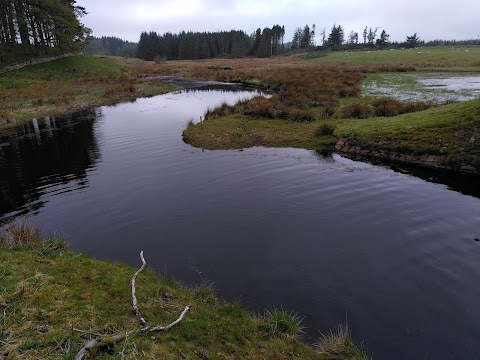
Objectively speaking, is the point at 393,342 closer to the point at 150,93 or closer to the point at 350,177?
the point at 350,177

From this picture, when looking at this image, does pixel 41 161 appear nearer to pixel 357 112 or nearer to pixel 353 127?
pixel 353 127

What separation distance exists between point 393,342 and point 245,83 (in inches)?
2180

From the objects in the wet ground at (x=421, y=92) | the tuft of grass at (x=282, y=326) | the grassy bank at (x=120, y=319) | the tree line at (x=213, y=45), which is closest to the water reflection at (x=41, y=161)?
the grassy bank at (x=120, y=319)

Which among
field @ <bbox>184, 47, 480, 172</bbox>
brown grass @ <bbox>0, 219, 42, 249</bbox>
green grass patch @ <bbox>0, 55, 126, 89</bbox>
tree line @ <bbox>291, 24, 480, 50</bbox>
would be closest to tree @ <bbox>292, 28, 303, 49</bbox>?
tree line @ <bbox>291, 24, 480, 50</bbox>

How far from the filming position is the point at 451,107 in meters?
21.8

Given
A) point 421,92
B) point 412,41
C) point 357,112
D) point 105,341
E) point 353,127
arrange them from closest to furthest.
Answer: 1. point 105,341
2. point 353,127
3. point 357,112
4. point 421,92
5. point 412,41

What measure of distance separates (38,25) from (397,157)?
6688 cm

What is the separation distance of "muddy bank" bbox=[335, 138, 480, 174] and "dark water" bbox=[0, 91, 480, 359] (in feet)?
4.06

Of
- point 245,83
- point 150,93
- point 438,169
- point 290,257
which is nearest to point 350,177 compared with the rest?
point 438,169

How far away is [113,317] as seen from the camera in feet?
19.6

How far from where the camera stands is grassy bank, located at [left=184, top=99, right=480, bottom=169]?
17984 millimetres

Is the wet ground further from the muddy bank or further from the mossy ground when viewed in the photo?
the mossy ground

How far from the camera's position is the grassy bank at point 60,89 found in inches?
1355

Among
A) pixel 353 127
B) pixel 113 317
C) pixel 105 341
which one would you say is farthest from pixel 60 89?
pixel 105 341
